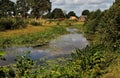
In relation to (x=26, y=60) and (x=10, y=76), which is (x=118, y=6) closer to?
(x=26, y=60)

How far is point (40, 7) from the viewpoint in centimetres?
10356

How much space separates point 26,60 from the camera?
→ 952 centimetres

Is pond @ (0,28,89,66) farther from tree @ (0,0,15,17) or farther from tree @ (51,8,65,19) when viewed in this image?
tree @ (51,8,65,19)

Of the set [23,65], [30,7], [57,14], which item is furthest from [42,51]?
[57,14]

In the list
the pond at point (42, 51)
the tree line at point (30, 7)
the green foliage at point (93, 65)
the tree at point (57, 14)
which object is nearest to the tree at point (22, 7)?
the tree line at point (30, 7)

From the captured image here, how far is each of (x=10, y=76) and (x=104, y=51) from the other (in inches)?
652

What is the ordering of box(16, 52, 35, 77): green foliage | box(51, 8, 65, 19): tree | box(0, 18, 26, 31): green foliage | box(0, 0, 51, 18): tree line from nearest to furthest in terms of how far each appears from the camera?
box(16, 52, 35, 77): green foliage < box(0, 18, 26, 31): green foliage < box(0, 0, 51, 18): tree line < box(51, 8, 65, 19): tree

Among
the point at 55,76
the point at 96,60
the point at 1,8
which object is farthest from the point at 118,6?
the point at 1,8

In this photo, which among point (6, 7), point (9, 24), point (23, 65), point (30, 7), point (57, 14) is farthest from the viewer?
point (57, 14)

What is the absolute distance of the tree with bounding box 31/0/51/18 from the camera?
100 metres

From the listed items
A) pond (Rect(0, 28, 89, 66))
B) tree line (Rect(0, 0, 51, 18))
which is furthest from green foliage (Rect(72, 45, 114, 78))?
tree line (Rect(0, 0, 51, 18))

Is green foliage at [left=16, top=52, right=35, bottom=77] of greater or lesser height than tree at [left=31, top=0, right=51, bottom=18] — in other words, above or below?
above

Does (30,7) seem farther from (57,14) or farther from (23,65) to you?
(23,65)

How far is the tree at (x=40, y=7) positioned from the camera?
10025 cm
